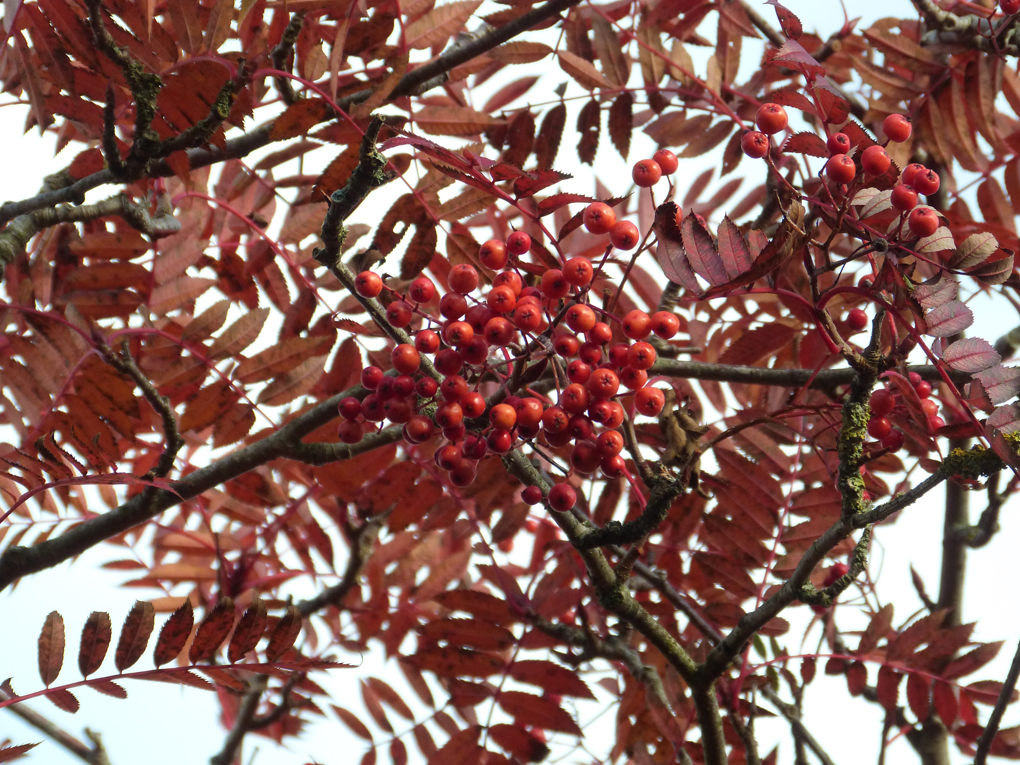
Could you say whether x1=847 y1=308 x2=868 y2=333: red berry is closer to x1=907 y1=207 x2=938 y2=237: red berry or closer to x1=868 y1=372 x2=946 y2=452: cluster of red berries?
x1=868 y1=372 x2=946 y2=452: cluster of red berries

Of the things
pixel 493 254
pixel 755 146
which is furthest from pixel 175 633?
pixel 755 146

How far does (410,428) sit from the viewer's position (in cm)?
140

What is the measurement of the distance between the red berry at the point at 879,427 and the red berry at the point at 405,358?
2.55 feet

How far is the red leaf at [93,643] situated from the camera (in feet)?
4.41

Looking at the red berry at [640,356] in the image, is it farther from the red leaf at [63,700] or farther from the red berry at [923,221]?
the red leaf at [63,700]

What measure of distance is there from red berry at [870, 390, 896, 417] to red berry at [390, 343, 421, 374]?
0.77m

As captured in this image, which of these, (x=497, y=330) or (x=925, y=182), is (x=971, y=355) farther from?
(x=497, y=330)

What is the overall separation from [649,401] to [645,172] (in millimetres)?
350

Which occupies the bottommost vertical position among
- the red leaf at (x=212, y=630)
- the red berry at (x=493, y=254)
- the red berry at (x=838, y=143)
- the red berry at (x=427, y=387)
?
the red leaf at (x=212, y=630)

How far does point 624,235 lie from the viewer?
4.26 feet

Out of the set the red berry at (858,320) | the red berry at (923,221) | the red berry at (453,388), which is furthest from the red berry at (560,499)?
the red berry at (858,320)

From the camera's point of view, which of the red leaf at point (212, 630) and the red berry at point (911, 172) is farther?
the red leaf at point (212, 630)

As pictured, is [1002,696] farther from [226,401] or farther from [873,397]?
[226,401]

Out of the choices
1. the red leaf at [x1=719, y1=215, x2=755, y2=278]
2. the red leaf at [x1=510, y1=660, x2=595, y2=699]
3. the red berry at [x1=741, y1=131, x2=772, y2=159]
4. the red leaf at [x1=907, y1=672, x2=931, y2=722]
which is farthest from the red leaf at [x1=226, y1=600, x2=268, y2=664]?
the red leaf at [x1=907, y1=672, x2=931, y2=722]
